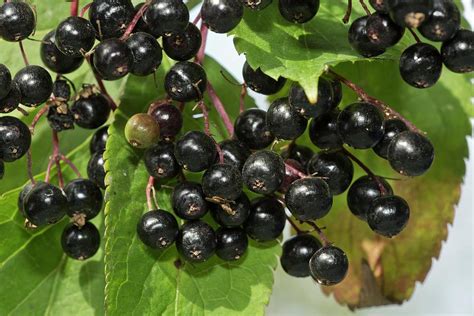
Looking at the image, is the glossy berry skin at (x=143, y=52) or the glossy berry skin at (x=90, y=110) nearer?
the glossy berry skin at (x=143, y=52)

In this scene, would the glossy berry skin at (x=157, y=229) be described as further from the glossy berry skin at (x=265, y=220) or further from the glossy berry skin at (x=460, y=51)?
the glossy berry skin at (x=460, y=51)

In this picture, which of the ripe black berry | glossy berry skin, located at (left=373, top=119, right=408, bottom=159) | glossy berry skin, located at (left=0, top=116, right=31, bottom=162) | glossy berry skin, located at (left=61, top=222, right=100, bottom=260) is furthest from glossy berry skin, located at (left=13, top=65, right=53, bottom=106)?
glossy berry skin, located at (left=373, top=119, right=408, bottom=159)

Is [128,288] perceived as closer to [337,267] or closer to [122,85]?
[337,267]

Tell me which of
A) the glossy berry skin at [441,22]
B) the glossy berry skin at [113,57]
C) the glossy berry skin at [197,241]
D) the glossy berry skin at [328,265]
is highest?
the glossy berry skin at [441,22]

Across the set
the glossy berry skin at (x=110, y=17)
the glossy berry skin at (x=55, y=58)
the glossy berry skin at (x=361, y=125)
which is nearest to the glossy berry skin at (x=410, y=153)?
the glossy berry skin at (x=361, y=125)

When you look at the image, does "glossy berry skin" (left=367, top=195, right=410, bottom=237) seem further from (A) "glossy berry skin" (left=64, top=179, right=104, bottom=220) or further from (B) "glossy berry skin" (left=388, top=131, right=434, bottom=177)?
(A) "glossy berry skin" (left=64, top=179, right=104, bottom=220)

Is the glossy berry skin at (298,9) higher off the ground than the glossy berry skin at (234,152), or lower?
higher

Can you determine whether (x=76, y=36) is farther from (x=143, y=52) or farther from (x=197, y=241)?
→ (x=197, y=241)
